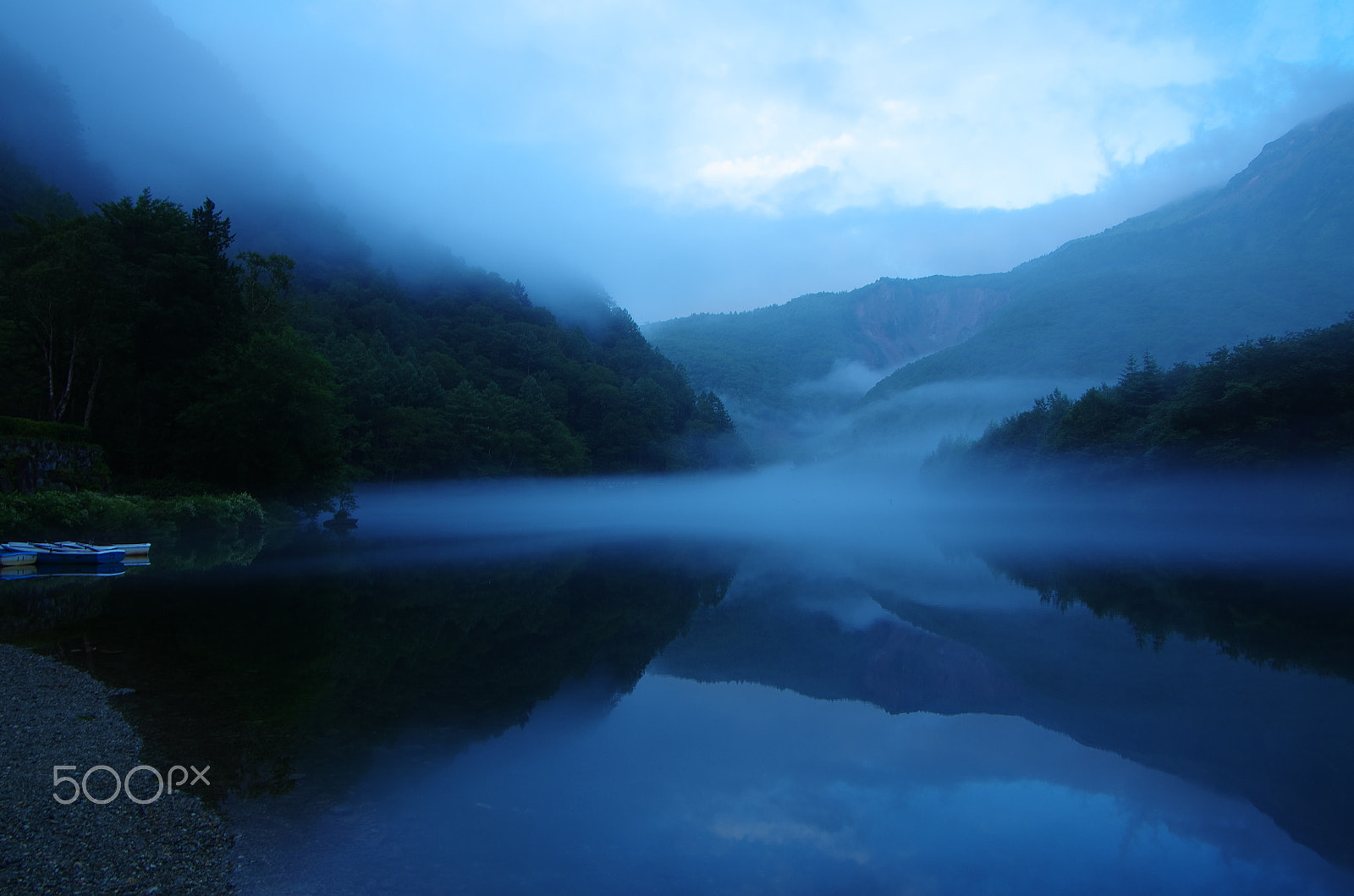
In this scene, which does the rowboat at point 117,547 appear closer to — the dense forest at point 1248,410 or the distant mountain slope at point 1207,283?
the dense forest at point 1248,410

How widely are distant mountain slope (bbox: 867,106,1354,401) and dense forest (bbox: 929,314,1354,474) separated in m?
56.6

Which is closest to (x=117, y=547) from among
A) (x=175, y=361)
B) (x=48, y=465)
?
(x=48, y=465)

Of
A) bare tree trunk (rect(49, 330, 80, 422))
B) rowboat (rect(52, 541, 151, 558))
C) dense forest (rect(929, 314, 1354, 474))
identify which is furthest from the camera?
dense forest (rect(929, 314, 1354, 474))

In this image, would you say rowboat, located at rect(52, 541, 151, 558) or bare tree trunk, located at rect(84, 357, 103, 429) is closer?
rowboat, located at rect(52, 541, 151, 558)

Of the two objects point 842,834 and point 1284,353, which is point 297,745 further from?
point 1284,353

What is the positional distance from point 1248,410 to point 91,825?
53398mm

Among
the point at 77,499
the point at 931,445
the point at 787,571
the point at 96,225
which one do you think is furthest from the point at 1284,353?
the point at 931,445

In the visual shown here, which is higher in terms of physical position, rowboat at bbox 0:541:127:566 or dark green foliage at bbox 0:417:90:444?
dark green foliage at bbox 0:417:90:444

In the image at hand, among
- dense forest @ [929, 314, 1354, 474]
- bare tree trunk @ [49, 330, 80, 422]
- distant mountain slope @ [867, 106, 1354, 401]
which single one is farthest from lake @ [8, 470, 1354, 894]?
distant mountain slope @ [867, 106, 1354, 401]

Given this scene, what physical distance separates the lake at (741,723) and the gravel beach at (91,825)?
0.29 meters

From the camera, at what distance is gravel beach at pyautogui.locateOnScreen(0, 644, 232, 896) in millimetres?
4820

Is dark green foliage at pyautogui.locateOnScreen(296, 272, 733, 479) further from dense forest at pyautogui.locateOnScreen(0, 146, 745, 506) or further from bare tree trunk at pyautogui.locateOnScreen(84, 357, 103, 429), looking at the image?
bare tree trunk at pyautogui.locateOnScreen(84, 357, 103, 429)

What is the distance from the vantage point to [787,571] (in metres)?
23.0

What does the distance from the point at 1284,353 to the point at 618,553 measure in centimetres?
4026
